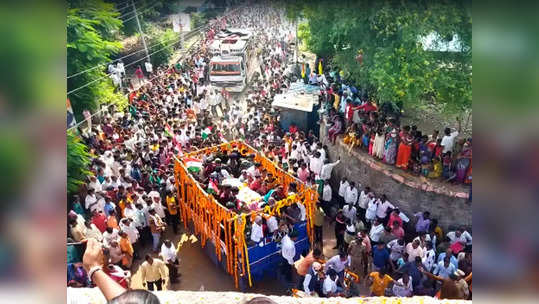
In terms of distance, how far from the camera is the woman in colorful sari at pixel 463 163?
9000mm

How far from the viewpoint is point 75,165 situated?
9.72m

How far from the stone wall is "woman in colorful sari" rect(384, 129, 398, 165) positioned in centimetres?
15

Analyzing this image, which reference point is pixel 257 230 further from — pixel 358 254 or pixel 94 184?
pixel 94 184

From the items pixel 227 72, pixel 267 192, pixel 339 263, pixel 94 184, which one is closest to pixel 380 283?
pixel 339 263

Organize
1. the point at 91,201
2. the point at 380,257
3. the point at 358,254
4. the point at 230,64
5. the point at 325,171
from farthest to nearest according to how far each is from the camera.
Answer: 1. the point at 230,64
2. the point at 325,171
3. the point at 91,201
4. the point at 358,254
5. the point at 380,257

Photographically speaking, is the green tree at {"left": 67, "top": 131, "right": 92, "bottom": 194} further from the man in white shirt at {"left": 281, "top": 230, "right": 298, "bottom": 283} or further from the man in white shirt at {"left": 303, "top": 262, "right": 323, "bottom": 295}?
the man in white shirt at {"left": 303, "top": 262, "right": 323, "bottom": 295}

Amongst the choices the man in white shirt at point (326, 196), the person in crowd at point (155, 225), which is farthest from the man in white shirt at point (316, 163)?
the person in crowd at point (155, 225)

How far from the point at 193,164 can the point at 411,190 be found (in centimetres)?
434

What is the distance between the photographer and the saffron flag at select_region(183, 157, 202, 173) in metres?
9.29

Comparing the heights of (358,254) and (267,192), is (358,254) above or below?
below

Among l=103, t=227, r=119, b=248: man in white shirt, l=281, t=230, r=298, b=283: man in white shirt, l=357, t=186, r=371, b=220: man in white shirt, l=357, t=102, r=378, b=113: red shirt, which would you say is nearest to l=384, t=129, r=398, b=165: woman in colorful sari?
l=357, t=186, r=371, b=220: man in white shirt
